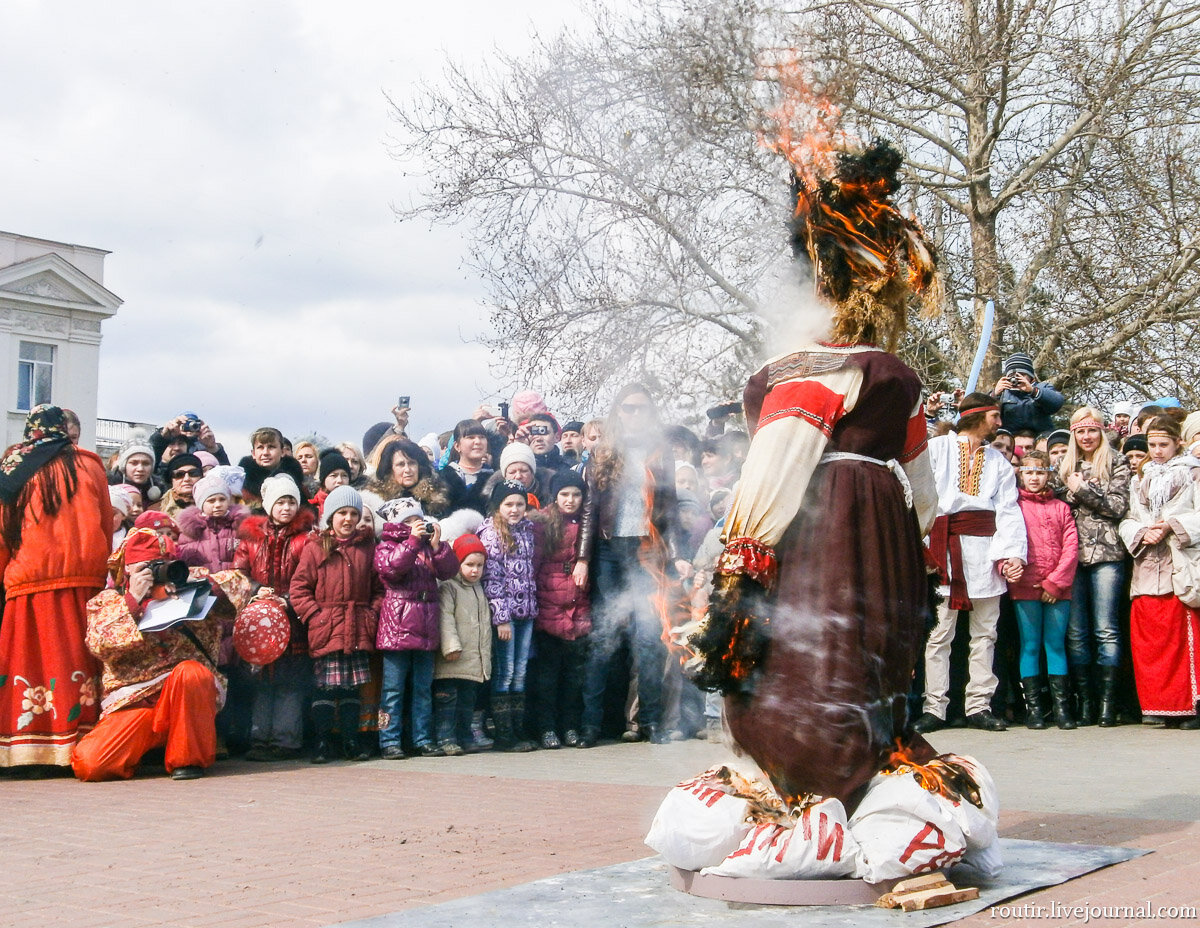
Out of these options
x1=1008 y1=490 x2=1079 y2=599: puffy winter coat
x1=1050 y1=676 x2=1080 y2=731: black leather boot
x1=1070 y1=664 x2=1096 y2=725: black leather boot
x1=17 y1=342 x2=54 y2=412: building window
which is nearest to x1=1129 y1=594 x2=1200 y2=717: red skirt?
x1=1070 y1=664 x2=1096 y2=725: black leather boot

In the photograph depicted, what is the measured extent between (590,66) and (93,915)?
15.0 feet

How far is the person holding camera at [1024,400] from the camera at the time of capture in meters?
10.6

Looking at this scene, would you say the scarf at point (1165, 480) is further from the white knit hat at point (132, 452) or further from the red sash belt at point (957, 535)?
the white knit hat at point (132, 452)

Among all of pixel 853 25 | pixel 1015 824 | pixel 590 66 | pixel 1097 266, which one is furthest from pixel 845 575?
pixel 1097 266

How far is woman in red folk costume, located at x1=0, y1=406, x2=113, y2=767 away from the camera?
26.5 ft

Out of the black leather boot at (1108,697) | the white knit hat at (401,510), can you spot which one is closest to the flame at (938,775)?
the white knit hat at (401,510)

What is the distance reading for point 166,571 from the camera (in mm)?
7898

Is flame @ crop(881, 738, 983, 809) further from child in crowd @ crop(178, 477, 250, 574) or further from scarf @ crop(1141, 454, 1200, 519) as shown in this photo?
scarf @ crop(1141, 454, 1200, 519)

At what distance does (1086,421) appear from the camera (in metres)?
10.1

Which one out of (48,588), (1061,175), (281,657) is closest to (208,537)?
(281,657)

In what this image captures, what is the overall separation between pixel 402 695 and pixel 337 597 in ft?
2.62

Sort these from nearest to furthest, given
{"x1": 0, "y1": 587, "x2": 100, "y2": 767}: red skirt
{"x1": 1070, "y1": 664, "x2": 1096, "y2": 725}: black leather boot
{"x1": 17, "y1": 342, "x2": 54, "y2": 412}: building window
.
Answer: {"x1": 0, "y1": 587, "x2": 100, "y2": 767}: red skirt, {"x1": 1070, "y1": 664, "x2": 1096, "y2": 725}: black leather boot, {"x1": 17, "y1": 342, "x2": 54, "y2": 412}: building window

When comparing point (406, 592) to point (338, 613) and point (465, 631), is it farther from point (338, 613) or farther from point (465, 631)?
point (465, 631)

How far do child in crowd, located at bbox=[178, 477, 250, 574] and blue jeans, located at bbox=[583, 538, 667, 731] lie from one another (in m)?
2.39
